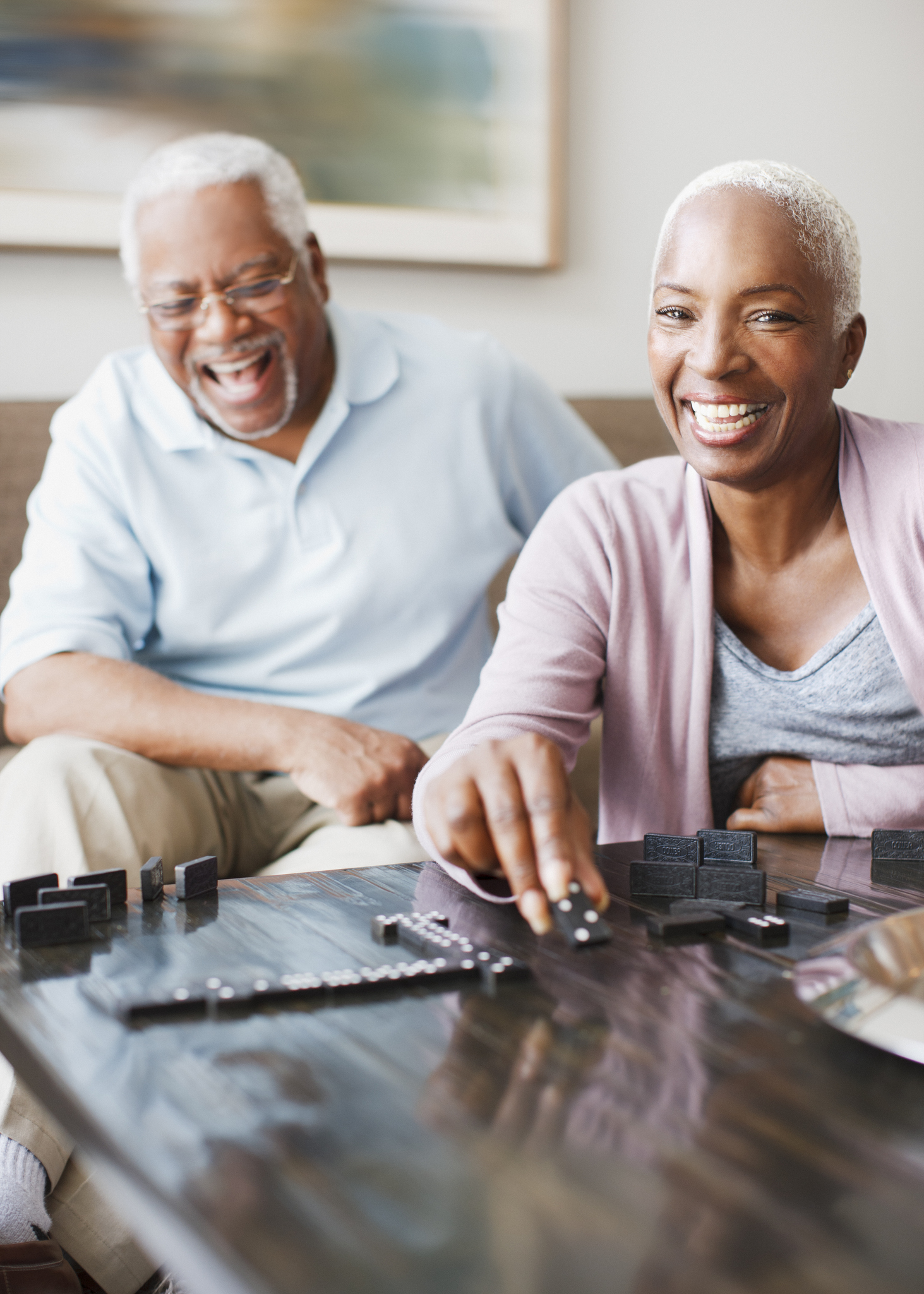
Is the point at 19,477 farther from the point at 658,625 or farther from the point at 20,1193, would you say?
the point at 20,1193

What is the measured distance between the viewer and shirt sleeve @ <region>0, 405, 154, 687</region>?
70.9 inches

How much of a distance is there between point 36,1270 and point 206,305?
4.25 ft

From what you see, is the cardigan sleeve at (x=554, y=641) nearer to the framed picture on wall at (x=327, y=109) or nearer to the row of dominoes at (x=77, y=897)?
the row of dominoes at (x=77, y=897)

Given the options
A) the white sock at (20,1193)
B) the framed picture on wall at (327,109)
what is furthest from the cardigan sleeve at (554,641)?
the framed picture on wall at (327,109)

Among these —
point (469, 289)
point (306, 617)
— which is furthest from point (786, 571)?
point (469, 289)

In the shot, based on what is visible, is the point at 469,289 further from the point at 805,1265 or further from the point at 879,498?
the point at 805,1265

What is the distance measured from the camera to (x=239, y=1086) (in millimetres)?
607

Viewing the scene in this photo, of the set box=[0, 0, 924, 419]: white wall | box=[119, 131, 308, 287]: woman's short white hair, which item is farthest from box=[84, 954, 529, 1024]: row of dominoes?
box=[0, 0, 924, 419]: white wall

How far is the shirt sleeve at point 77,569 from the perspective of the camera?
180 centimetres

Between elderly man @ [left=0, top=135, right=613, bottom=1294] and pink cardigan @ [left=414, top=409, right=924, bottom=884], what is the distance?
47 centimetres

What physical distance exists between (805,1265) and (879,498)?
948mm

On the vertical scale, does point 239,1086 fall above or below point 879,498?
below

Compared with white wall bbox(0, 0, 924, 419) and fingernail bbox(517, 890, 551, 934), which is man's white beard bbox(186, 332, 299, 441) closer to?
white wall bbox(0, 0, 924, 419)

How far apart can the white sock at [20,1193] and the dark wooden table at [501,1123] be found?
0.26 meters
